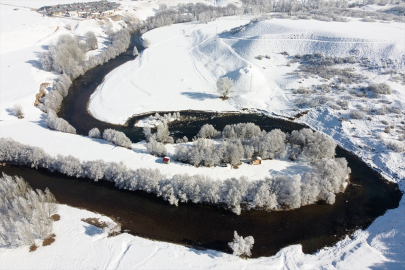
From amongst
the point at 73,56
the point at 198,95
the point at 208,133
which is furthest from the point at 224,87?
the point at 73,56

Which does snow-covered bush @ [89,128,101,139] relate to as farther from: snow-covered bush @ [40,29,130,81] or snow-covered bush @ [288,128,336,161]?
snow-covered bush @ [40,29,130,81]

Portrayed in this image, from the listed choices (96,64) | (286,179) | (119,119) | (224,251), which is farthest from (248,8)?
(224,251)

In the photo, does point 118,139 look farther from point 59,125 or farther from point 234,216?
point 234,216

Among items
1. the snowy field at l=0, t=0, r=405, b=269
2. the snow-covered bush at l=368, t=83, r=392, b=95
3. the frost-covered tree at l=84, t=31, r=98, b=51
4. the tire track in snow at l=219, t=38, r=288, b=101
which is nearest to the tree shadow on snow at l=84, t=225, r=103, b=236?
the snowy field at l=0, t=0, r=405, b=269

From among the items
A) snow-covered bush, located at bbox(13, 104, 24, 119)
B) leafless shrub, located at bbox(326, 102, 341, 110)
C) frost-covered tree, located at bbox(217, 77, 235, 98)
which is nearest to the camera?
leafless shrub, located at bbox(326, 102, 341, 110)

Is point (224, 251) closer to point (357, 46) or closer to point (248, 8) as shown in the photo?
point (357, 46)

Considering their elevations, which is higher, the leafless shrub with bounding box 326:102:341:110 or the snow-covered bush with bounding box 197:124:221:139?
the leafless shrub with bounding box 326:102:341:110
